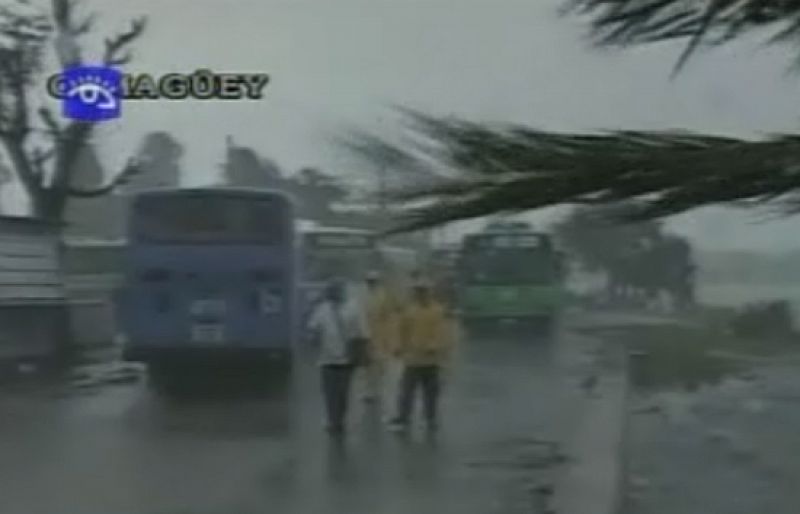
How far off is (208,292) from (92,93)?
287 cm

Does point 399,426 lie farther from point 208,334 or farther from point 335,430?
point 208,334

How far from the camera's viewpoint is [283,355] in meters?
19.8

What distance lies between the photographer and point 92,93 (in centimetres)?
1808

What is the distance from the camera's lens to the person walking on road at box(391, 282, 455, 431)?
14.0 meters

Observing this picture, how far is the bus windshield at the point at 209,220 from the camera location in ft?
66.7

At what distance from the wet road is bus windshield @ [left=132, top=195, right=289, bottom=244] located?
1.89 m

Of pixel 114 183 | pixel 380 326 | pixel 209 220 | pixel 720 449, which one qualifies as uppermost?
pixel 114 183

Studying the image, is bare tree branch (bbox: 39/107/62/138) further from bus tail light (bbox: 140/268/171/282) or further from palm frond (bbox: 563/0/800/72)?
palm frond (bbox: 563/0/800/72)

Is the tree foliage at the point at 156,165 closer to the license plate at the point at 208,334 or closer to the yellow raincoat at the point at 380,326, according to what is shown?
the license plate at the point at 208,334

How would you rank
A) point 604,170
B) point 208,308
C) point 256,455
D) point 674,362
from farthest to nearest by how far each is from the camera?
point 674,362, point 208,308, point 256,455, point 604,170

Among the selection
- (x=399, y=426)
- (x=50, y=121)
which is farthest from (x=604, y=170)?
(x=50, y=121)

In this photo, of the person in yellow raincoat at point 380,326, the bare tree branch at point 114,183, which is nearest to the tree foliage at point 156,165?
the bare tree branch at point 114,183

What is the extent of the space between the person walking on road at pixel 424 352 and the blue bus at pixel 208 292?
17.7 ft

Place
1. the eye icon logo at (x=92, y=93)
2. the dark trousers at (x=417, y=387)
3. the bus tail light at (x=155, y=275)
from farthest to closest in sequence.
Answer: the bus tail light at (x=155, y=275) → the eye icon logo at (x=92, y=93) → the dark trousers at (x=417, y=387)
